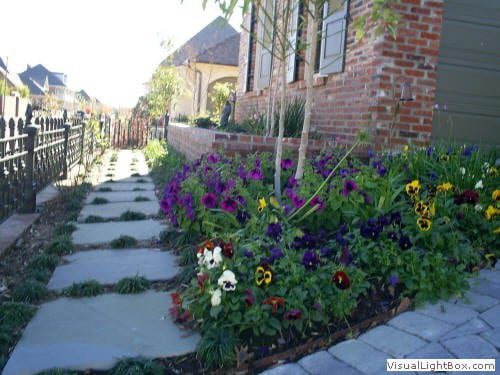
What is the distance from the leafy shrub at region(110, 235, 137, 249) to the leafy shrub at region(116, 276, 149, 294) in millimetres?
1019

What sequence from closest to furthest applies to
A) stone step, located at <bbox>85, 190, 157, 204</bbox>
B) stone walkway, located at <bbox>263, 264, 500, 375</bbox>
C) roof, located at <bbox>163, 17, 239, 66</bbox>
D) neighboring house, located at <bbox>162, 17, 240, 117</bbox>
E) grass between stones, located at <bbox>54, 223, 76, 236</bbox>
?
stone walkway, located at <bbox>263, 264, 500, 375</bbox> < grass between stones, located at <bbox>54, 223, 76, 236</bbox> < stone step, located at <bbox>85, 190, 157, 204</bbox> < neighboring house, located at <bbox>162, 17, 240, 117</bbox> < roof, located at <bbox>163, 17, 239, 66</bbox>

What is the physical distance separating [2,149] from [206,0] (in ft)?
7.64

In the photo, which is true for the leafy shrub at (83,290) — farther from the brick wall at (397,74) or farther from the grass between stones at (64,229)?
the brick wall at (397,74)

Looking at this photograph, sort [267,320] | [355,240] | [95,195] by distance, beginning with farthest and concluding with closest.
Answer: [95,195]
[355,240]
[267,320]

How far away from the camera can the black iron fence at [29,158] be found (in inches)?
173

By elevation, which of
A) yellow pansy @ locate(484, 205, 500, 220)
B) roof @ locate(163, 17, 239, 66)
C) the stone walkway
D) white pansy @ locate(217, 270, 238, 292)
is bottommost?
the stone walkway

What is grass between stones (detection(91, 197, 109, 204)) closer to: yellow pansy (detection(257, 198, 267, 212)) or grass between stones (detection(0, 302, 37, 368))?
yellow pansy (detection(257, 198, 267, 212))

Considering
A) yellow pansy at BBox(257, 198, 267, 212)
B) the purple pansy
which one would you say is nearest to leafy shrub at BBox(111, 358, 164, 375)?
yellow pansy at BBox(257, 198, 267, 212)

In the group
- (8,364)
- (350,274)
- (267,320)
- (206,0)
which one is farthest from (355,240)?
(8,364)

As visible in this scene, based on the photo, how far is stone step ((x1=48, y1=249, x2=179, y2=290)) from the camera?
3.40 metres

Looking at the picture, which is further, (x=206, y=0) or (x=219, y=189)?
(x=219, y=189)

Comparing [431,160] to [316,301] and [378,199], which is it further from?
[316,301]

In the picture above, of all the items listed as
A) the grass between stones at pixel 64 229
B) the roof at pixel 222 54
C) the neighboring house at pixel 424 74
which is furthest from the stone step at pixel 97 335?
the roof at pixel 222 54

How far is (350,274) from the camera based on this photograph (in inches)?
104
